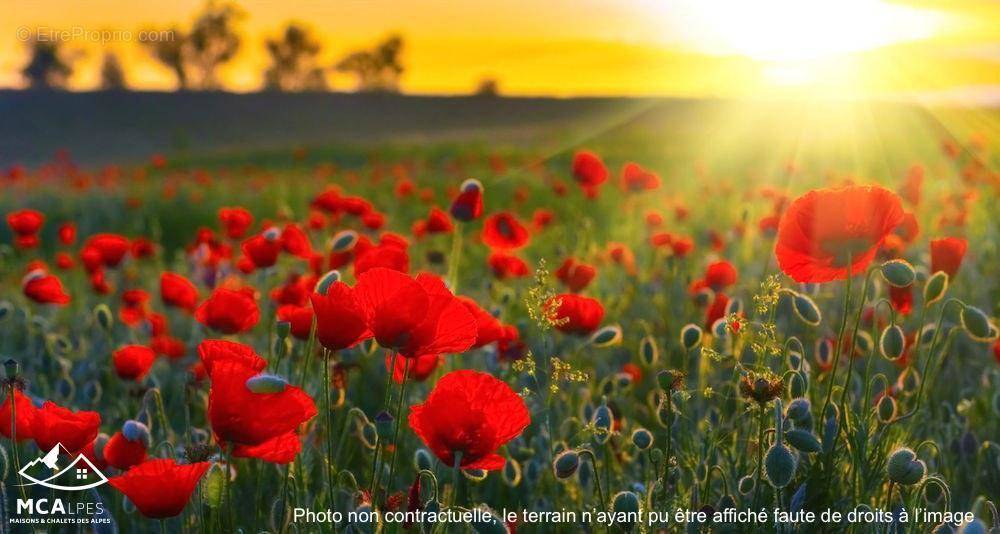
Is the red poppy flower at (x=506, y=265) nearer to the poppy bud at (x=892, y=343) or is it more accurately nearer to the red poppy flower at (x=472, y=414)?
the poppy bud at (x=892, y=343)

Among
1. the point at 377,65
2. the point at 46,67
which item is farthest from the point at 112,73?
the point at 377,65

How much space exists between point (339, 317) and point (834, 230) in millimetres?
883

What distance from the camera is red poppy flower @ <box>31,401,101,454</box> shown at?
1.59m

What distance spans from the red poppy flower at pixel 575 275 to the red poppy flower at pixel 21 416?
1801mm

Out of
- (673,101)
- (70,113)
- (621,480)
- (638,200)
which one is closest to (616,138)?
(673,101)

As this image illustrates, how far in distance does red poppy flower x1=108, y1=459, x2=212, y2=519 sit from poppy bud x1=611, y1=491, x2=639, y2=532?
26.4 inches

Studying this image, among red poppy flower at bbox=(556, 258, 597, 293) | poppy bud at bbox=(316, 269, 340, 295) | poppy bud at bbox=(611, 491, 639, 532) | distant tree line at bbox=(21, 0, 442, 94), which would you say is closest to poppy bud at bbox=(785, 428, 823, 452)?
poppy bud at bbox=(611, 491, 639, 532)

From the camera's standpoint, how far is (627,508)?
1.56 metres

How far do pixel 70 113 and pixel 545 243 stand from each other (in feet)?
121

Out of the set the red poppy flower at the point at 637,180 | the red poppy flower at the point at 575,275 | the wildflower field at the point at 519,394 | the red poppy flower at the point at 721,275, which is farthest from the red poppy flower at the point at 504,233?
the red poppy flower at the point at 637,180

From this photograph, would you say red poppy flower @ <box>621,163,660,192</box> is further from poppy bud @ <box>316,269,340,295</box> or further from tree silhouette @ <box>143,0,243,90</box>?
tree silhouette @ <box>143,0,243,90</box>

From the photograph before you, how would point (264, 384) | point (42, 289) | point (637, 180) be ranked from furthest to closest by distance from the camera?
1. point (637, 180)
2. point (42, 289)
3. point (264, 384)

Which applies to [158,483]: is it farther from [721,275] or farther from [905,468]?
[721,275]

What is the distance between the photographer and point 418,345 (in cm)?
146
